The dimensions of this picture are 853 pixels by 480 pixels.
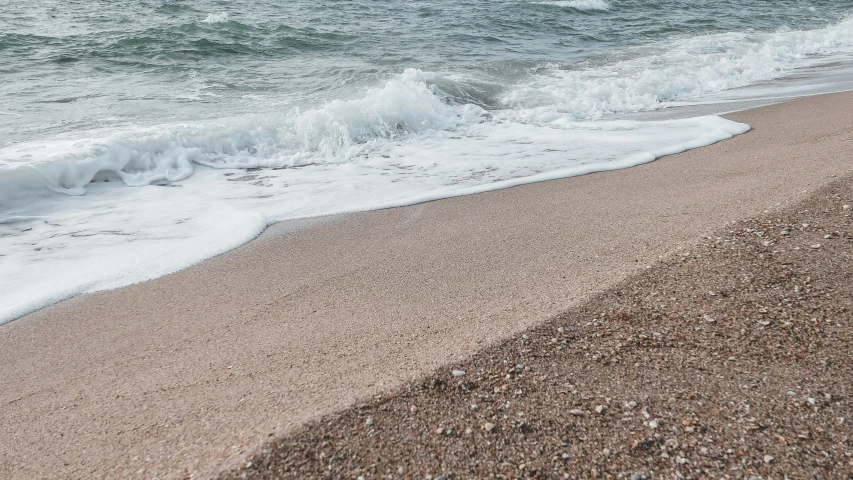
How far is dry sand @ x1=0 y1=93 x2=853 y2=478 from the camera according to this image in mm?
1919

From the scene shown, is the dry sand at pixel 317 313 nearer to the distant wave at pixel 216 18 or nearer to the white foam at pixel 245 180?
the white foam at pixel 245 180

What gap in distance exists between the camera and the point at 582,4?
1672 cm

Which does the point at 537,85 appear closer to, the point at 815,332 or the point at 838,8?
the point at 815,332

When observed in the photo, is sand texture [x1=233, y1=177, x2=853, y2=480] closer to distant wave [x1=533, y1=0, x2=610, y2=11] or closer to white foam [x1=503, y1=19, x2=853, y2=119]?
white foam [x1=503, y1=19, x2=853, y2=119]

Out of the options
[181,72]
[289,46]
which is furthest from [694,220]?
[289,46]

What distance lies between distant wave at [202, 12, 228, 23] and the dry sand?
389 inches

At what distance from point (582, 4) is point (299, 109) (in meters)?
12.2

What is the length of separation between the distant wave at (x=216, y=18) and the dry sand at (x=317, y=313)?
988 centimetres

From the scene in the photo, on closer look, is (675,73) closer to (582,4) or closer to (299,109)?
(299,109)

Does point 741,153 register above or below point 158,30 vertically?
below

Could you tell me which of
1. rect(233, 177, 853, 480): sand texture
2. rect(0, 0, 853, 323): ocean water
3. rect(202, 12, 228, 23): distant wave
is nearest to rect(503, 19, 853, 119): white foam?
rect(0, 0, 853, 323): ocean water

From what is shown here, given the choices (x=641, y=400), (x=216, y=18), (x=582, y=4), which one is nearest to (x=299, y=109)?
(x=641, y=400)

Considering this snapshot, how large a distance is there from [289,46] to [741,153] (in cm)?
858

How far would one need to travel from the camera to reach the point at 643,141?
18.9ft
